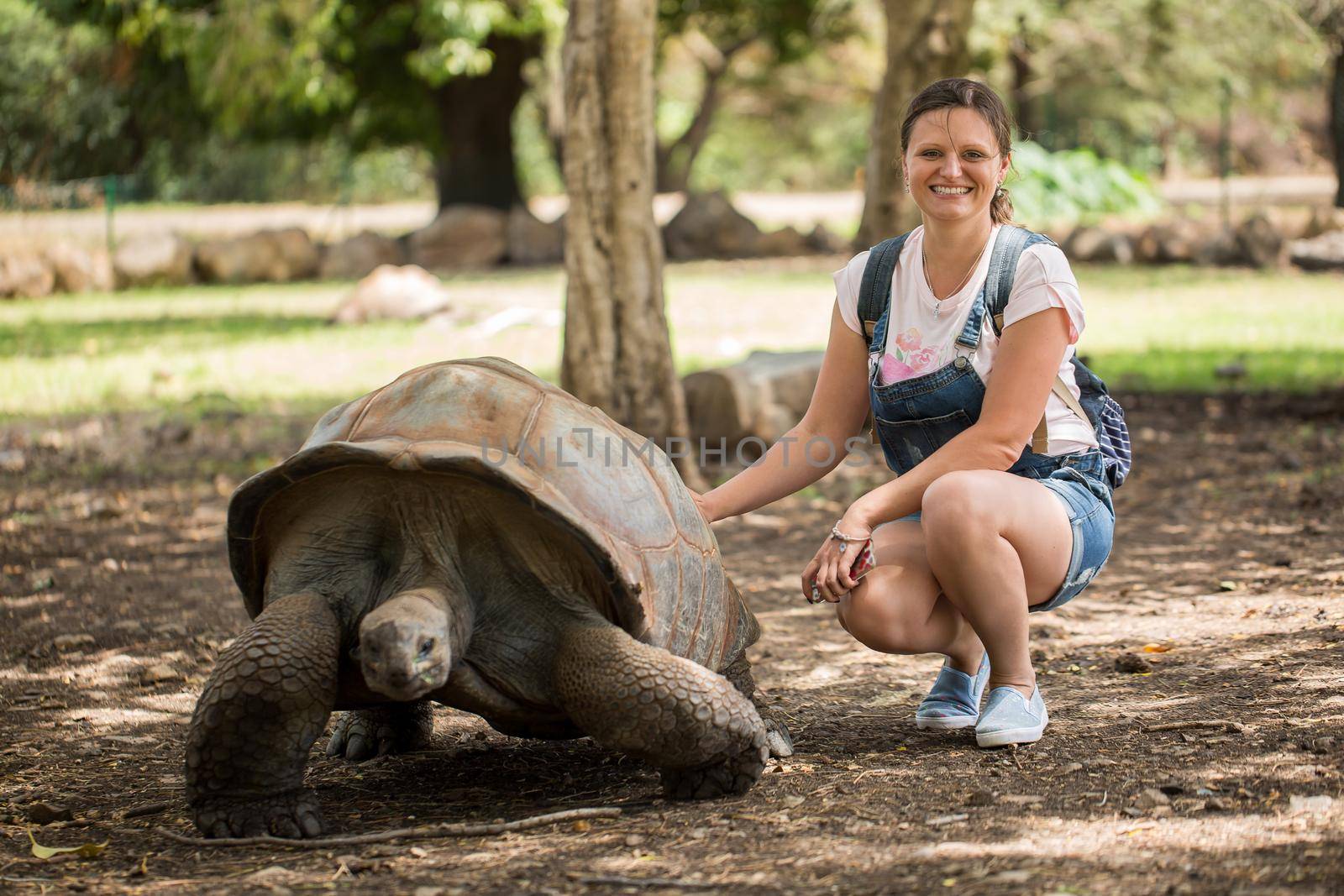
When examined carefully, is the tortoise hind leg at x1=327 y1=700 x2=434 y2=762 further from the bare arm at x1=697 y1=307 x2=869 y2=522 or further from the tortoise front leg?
the bare arm at x1=697 y1=307 x2=869 y2=522

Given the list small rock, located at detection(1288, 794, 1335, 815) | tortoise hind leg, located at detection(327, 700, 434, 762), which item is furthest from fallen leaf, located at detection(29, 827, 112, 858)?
small rock, located at detection(1288, 794, 1335, 815)

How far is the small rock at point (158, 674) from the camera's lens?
3.69 meters

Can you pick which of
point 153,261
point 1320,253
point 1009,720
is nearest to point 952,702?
point 1009,720

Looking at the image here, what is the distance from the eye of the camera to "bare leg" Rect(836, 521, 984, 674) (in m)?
2.87

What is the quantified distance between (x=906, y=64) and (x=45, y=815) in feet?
21.2

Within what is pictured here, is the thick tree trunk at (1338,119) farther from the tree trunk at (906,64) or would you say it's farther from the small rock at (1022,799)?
the small rock at (1022,799)

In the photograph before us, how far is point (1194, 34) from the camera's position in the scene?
22.1 meters

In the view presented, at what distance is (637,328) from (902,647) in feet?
9.66

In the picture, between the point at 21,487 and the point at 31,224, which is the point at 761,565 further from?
the point at 31,224

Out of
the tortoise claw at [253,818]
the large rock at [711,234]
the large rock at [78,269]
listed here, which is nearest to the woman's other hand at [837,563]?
the tortoise claw at [253,818]

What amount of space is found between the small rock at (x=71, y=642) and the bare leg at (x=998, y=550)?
252 centimetres

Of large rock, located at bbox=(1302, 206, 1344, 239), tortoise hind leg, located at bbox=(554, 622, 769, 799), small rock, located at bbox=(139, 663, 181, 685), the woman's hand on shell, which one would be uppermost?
large rock, located at bbox=(1302, 206, 1344, 239)

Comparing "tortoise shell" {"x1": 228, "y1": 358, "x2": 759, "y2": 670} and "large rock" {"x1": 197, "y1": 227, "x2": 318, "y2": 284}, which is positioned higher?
"large rock" {"x1": 197, "y1": 227, "x2": 318, "y2": 284}

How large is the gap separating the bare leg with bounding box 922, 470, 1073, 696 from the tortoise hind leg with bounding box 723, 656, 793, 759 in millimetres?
446
